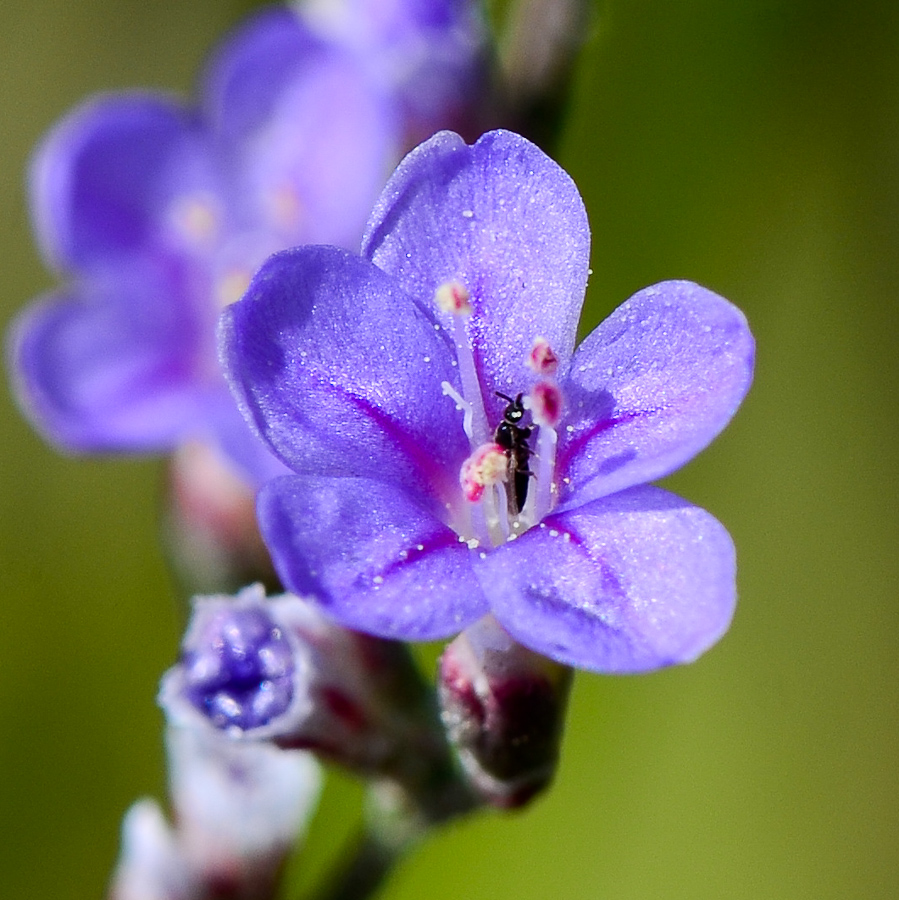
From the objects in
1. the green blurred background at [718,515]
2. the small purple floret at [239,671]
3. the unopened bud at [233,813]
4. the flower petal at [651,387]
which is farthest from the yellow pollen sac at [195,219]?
the flower petal at [651,387]

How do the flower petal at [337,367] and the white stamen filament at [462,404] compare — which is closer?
the flower petal at [337,367]

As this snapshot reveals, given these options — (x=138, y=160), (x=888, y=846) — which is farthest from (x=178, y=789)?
(x=888, y=846)

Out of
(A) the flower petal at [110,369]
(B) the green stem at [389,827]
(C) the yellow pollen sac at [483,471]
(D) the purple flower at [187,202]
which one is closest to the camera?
(C) the yellow pollen sac at [483,471]

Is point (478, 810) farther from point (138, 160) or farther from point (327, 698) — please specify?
point (138, 160)

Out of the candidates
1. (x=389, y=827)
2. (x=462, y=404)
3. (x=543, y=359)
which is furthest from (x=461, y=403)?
(x=389, y=827)

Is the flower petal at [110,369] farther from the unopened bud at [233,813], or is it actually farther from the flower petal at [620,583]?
the flower petal at [620,583]
